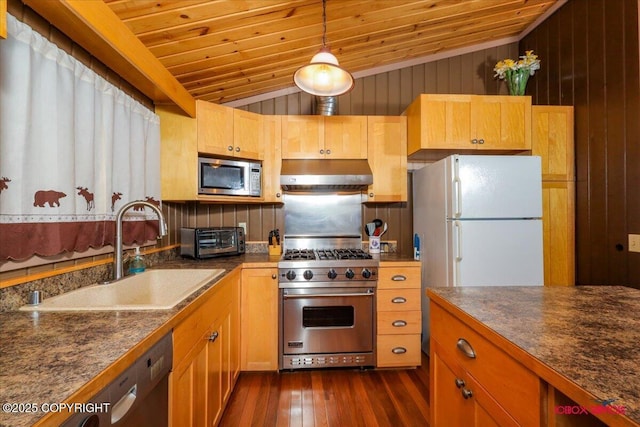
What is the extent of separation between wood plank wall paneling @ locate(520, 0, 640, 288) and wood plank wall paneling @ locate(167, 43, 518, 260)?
1.87 ft

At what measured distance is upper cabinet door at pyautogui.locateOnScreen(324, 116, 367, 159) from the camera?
2.56m

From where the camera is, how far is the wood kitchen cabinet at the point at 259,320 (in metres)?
2.20

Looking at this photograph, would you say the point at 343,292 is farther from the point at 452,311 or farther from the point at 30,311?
the point at 30,311

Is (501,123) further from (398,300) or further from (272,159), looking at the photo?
(272,159)

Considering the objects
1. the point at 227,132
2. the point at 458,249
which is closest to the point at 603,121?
the point at 458,249

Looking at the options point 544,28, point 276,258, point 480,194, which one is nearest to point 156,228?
point 276,258

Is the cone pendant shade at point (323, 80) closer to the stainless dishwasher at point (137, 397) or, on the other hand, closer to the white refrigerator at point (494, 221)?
the white refrigerator at point (494, 221)

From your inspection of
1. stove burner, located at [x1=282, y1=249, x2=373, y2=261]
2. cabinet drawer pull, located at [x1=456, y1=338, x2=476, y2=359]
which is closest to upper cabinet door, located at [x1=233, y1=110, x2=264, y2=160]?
stove burner, located at [x1=282, y1=249, x2=373, y2=261]

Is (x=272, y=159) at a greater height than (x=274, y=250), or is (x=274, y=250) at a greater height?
(x=272, y=159)

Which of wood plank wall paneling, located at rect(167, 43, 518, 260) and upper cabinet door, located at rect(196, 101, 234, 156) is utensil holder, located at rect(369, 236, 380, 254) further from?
upper cabinet door, located at rect(196, 101, 234, 156)

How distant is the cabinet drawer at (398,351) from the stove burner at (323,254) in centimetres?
68

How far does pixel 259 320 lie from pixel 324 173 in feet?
4.26

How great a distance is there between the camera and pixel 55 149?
1.20 meters

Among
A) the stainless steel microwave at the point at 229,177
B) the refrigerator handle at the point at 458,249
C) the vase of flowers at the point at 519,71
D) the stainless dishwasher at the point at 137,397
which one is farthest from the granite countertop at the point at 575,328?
the vase of flowers at the point at 519,71
